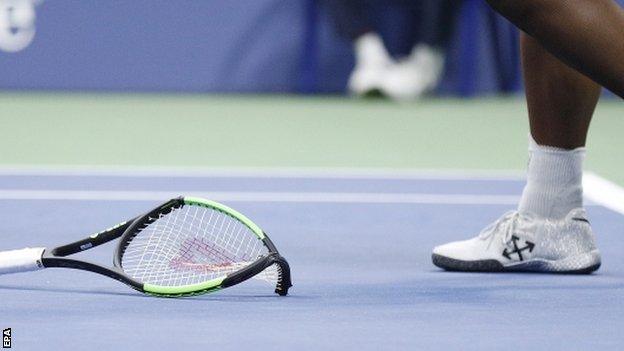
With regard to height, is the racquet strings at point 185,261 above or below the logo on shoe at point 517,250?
below

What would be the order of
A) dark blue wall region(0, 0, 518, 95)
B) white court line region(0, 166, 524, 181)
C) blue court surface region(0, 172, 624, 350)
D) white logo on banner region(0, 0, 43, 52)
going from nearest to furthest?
1. blue court surface region(0, 172, 624, 350)
2. white court line region(0, 166, 524, 181)
3. white logo on banner region(0, 0, 43, 52)
4. dark blue wall region(0, 0, 518, 95)

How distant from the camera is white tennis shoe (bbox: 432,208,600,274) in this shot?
3.04 metres

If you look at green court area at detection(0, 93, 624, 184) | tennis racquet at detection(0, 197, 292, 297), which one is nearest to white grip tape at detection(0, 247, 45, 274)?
tennis racquet at detection(0, 197, 292, 297)

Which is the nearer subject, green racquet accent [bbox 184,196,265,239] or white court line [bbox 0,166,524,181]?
green racquet accent [bbox 184,196,265,239]

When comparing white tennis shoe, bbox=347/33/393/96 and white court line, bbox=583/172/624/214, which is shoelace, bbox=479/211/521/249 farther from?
white tennis shoe, bbox=347/33/393/96

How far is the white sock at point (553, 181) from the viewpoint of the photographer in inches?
121

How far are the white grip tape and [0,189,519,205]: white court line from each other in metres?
1.48

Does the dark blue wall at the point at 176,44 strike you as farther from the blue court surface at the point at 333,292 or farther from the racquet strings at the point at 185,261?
the racquet strings at the point at 185,261

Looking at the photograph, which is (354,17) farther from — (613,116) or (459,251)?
(459,251)

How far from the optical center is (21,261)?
2.67 metres

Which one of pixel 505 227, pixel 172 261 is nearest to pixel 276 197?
pixel 505 227

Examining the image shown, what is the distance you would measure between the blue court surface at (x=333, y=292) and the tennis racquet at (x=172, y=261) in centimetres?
4

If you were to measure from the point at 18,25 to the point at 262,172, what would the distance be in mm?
3430

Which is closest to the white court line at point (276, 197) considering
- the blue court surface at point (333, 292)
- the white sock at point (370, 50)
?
the blue court surface at point (333, 292)
